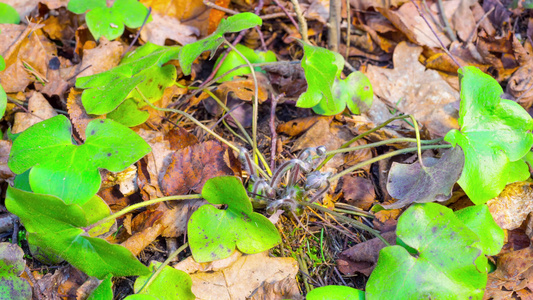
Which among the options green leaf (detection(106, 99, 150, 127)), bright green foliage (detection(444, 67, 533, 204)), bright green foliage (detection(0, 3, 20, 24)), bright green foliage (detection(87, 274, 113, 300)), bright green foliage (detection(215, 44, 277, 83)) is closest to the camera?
bright green foliage (detection(87, 274, 113, 300))

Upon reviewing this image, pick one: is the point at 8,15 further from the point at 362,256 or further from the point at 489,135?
the point at 489,135

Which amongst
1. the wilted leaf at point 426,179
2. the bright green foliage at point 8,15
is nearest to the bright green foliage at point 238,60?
the wilted leaf at point 426,179

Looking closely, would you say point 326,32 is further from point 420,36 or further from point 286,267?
point 286,267

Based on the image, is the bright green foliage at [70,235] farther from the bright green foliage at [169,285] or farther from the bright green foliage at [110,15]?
the bright green foliage at [110,15]

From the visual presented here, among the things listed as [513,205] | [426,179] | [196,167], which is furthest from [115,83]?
[513,205]

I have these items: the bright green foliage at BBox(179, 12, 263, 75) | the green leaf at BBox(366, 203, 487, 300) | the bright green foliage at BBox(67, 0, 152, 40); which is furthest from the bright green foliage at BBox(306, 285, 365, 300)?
the bright green foliage at BBox(67, 0, 152, 40)

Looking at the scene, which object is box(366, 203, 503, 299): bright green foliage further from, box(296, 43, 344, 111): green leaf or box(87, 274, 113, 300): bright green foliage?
box(87, 274, 113, 300): bright green foliage

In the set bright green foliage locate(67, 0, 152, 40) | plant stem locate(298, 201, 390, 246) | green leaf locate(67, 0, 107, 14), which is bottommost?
plant stem locate(298, 201, 390, 246)
